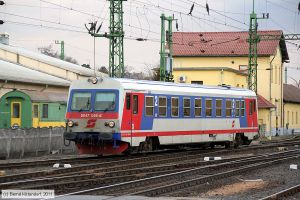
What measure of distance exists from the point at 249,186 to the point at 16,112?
21.6 m

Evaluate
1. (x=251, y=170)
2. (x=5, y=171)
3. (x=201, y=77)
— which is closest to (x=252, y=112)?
(x=251, y=170)

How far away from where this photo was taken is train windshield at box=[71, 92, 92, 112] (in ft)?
74.5

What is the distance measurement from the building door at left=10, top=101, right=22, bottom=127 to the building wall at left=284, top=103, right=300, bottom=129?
144ft

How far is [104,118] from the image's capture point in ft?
72.7

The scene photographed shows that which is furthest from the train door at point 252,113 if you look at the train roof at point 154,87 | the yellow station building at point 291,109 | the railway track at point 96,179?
the yellow station building at point 291,109

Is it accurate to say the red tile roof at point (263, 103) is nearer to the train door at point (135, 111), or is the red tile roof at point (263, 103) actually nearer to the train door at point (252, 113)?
the train door at point (252, 113)

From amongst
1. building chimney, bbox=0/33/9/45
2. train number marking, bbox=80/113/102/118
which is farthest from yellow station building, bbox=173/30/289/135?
train number marking, bbox=80/113/102/118

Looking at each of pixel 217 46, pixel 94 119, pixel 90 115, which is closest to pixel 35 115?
pixel 90 115

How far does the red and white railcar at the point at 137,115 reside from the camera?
22.1 meters

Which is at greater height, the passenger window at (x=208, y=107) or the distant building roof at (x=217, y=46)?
the distant building roof at (x=217, y=46)

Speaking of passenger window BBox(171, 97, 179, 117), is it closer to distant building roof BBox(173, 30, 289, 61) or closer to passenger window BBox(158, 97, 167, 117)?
passenger window BBox(158, 97, 167, 117)

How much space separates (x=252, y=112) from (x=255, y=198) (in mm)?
19431

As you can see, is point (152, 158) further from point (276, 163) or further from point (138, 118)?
point (276, 163)

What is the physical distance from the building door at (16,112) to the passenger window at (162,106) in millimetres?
11783
